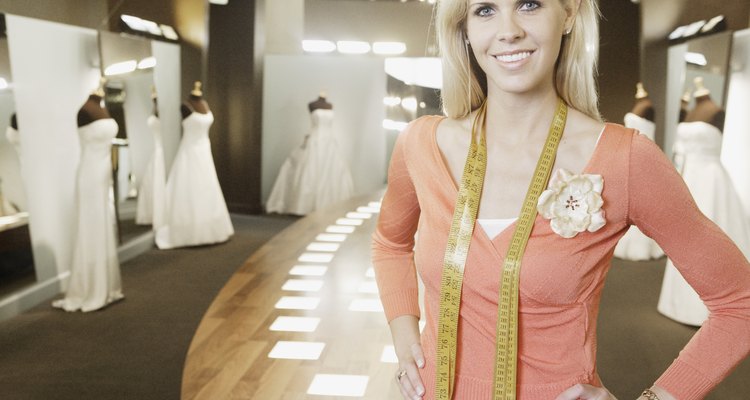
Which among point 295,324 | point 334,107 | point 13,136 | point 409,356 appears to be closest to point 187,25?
point 334,107

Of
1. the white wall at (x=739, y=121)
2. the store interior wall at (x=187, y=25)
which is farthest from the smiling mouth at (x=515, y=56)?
the store interior wall at (x=187, y=25)

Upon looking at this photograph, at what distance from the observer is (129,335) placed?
3508 millimetres

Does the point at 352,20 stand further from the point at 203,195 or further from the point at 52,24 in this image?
the point at 52,24

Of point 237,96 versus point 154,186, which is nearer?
point 154,186

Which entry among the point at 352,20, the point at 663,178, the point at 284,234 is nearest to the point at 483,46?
the point at 663,178

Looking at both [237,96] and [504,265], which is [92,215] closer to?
[237,96]

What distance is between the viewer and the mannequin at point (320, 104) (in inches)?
168

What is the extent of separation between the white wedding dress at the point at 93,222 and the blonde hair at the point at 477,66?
209 cm

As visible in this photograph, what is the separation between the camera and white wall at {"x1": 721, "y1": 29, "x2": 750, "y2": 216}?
283 cm

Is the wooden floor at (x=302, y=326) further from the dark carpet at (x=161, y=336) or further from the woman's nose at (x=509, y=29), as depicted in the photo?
the woman's nose at (x=509, y=29)

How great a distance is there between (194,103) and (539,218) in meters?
2.87

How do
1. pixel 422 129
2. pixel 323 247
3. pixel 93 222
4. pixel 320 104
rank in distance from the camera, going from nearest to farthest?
pixel 422 129
pixel 93 222
pixel 320 104
pixel 323 247

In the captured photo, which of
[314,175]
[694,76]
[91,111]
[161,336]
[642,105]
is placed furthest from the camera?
[314,175]

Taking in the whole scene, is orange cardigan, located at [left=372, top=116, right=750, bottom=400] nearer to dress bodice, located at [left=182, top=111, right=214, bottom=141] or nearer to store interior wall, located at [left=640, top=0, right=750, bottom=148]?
store interior wall, located at [left=640, top=0, right=750, bottom=148]
